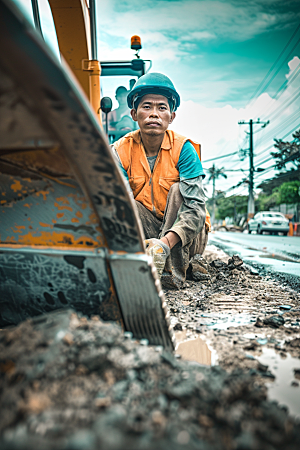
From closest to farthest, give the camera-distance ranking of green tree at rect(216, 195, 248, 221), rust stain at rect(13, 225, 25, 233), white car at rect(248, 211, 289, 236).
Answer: rust stain at rect(13, 225, 25, 233), white car at rect(248, 211, 289, 236), green tree at rect(216, 195, 248, 221)

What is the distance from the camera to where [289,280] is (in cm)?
288

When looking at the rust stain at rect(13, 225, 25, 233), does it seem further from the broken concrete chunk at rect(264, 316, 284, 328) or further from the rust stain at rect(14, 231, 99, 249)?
the broken concrete chunk at rect(264, 316, 284, 328)

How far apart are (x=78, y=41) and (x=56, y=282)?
8.97ft

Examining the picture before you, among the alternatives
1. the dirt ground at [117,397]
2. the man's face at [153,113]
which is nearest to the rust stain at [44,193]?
the dirt ground at [117,397]

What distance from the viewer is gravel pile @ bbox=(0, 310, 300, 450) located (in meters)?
0.62

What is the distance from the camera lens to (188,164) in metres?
2.44

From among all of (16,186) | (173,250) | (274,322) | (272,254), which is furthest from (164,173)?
(272,254)

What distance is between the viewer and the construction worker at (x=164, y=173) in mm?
2285

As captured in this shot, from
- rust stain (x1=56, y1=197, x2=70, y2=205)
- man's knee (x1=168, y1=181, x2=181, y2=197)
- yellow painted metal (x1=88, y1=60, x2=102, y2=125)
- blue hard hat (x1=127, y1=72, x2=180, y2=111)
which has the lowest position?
rust stain (x1=56, y1=197, x2=70, y2=205)

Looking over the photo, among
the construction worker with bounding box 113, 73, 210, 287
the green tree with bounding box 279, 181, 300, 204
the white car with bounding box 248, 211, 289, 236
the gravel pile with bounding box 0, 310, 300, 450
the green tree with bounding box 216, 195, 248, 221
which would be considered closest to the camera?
the gravel pile with bounding box 0, 310, 300, 450

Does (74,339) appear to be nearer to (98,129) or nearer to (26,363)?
(26,363)

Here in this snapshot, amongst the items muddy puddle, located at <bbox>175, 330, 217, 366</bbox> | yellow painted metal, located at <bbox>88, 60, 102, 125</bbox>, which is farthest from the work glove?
yellow painted metal, located at <bbox>88, 60, 102, 125</bbox>

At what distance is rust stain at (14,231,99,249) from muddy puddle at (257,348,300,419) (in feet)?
2.61

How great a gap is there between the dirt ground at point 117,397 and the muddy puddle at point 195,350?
0.31 ft
